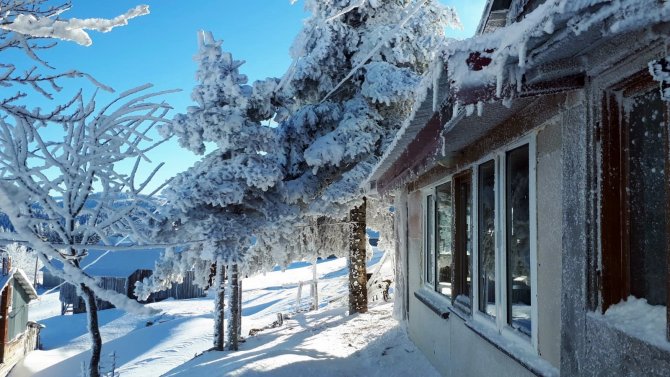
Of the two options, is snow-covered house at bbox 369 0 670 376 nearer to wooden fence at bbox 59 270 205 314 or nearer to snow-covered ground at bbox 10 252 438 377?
snow-covered ground at bbox 10 252 438 377

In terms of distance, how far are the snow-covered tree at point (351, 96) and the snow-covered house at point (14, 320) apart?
59.0ft

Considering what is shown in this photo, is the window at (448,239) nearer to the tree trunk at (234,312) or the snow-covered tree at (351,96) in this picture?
the snow-covered tree at (351,96)

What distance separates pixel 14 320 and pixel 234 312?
61.4ft

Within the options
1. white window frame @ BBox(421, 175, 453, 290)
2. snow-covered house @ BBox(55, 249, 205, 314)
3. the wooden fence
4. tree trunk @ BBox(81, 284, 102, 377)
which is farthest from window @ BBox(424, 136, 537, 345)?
snow-covered house @ BBox(55, 249, 205, 314)

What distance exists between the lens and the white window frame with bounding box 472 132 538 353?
338cm

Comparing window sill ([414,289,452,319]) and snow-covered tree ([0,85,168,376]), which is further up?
snow-covered tree ([0,85,168,376])

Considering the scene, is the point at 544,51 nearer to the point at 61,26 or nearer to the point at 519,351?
the point at 61,26

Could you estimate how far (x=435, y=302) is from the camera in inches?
259

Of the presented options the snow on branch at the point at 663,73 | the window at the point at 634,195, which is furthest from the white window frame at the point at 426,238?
the snow on branch at the point at 663,73

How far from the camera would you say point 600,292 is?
2338mm

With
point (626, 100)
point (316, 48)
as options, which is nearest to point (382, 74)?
point (316, 48)

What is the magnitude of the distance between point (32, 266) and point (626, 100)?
232 feet

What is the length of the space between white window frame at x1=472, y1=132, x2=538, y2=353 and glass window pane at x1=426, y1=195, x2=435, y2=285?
8.24 ft

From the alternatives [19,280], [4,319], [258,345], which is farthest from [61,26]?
[19,280]
